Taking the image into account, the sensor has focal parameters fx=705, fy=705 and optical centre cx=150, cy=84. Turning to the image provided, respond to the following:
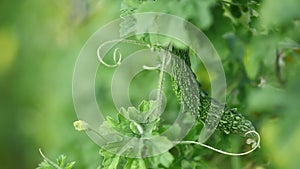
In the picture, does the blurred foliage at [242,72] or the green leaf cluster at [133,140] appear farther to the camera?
the blurred foliage at [242,72]

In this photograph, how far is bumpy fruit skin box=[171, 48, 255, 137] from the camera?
37.1 inches

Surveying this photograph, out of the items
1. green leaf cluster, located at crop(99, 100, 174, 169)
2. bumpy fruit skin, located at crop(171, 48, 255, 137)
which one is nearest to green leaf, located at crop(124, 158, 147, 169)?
green leaf cluster, located at crop(99, 100, 174, 169)

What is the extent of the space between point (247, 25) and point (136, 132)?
362mm

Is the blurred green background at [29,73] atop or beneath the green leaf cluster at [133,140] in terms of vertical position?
atop

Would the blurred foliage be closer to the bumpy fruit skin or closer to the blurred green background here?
the bumpy fruit skin

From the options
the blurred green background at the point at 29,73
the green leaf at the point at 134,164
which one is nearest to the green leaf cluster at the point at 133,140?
the green leaf at the point at 134,164

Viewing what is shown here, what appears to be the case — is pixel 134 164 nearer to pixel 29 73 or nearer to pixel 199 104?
pixel 199 104

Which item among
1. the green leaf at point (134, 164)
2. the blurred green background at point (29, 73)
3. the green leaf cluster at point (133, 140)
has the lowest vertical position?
the green leaf at point (134, 164)

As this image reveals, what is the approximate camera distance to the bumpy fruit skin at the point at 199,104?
94cm

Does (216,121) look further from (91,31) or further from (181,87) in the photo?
(91,31)

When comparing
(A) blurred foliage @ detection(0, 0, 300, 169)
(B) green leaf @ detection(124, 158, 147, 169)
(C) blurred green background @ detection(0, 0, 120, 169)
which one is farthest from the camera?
(C) blurred green background @ detection(0, 0, 120, 169)

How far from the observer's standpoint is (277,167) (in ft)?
3.71

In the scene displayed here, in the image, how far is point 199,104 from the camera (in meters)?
0.95

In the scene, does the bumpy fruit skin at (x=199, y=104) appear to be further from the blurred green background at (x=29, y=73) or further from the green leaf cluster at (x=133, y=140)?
the blurred green background at (x=29, y=73)
